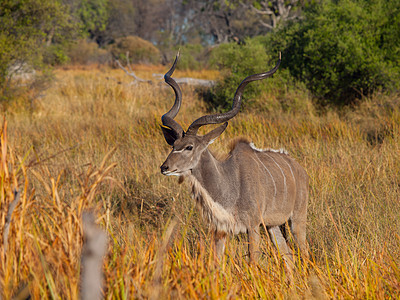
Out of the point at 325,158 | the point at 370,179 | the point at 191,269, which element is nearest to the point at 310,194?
the point at 370,179

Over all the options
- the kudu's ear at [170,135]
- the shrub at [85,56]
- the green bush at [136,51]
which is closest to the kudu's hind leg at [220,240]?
the kudu's ear at [170,135]

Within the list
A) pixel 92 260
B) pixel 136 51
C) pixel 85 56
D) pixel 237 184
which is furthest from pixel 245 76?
pixel 85 56

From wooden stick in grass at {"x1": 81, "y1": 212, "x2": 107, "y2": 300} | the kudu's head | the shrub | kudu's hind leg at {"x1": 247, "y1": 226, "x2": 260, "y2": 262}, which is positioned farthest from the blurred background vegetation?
the shrub

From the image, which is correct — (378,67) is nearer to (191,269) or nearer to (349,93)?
(349,93)

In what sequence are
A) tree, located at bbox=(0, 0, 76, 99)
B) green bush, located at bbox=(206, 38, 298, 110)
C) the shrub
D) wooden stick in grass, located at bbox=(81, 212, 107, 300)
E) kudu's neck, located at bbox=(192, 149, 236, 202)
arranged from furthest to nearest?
the shrub < green bush, located at bbox=(206, 38, 298, 110) < tree, located at bbox=(0, 0, 76, 99) < kudu's neck, located at bbox=(192, 149, 236, 202) < wooden stick in grass, located at bbox=(81, 212, 107, 300)

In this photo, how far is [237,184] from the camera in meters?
3.46

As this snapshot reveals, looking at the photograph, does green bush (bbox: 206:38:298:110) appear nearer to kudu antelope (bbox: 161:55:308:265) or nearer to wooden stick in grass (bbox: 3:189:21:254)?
kudu antelope (bbox: 161:55:308:265)

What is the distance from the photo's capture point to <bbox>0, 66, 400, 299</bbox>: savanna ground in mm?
1947

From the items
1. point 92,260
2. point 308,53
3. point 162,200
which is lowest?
point 308,53

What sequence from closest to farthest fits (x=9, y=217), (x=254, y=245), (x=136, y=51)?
(x=9, y=217) < (x=254, y=245) < (x=136, y=51)

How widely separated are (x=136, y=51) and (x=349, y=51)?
63.7 ft

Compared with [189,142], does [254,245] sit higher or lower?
lower

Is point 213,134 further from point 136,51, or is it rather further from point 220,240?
point 136,51

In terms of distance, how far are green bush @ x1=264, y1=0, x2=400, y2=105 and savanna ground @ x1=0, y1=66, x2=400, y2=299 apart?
708 mm
